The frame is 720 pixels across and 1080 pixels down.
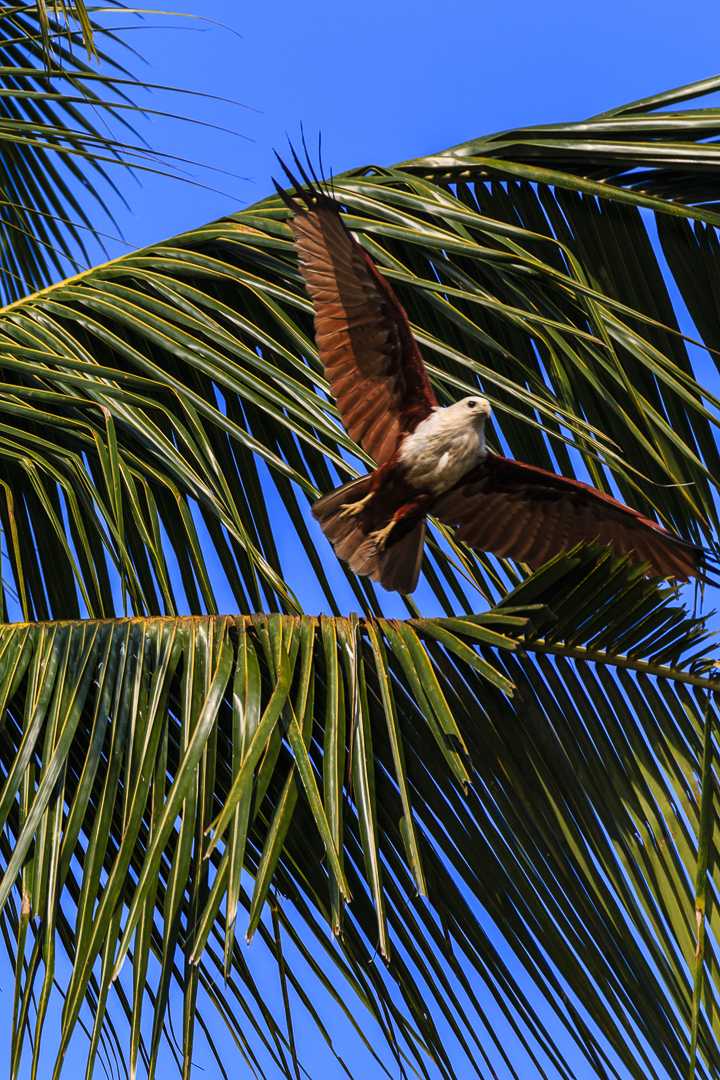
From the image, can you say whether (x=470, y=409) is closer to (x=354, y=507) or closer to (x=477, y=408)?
(x=477, y=408)

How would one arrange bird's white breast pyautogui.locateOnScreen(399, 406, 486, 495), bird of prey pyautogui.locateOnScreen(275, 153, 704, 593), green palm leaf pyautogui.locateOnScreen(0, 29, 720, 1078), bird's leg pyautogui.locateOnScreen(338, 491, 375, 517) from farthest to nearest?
bird's leg pyautogui.locateOnScreen(338, 491, 375, 517) < bird's white breast pyautogui.locateOnScreen(399, 406, 486, 495) < bird of prey pyautogui.locateOnScreen(275, 153, 704, 593) < green palm leaf pyautogui.locateOnScreen(0, 29, 720, 1078)

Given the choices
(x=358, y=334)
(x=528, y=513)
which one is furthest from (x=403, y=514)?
(x=358, y=334)

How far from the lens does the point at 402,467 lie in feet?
12.6

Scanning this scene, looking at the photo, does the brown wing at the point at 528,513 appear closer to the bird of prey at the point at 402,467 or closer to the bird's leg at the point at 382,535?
the bird of prey at the point at 402,467

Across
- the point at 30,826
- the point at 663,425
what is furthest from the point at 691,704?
the point at 30,826

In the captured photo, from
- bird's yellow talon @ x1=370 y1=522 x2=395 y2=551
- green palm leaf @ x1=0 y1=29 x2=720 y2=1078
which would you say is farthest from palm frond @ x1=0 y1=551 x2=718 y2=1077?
bird's yellow talon @ x1=370 y1=522 x2=395 y2=551

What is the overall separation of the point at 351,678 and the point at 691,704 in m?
0.65

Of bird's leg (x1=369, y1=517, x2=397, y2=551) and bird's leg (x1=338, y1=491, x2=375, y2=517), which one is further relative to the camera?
bird's leg (x1=338, y1=491, x2=375, y2=517)

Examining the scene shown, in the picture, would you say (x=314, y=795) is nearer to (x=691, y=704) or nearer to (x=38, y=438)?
(x=691, y=704)

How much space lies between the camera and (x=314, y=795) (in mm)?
2379

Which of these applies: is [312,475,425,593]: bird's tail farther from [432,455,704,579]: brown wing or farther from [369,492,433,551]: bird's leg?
[432,455,704,579]: brown wing

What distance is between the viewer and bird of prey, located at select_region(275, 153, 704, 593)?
349cm

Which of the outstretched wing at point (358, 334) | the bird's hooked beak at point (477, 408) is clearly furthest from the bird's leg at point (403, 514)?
the bird's hooked beak at point (477, 408)

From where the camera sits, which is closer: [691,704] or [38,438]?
[691,704]
